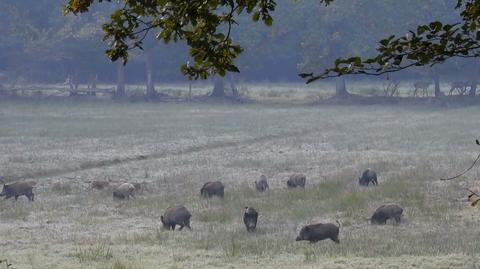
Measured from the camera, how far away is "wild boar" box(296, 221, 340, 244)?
1439 centimetres

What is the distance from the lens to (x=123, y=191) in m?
19.9

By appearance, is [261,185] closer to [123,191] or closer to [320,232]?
[123,191]

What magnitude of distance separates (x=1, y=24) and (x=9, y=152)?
47.5m

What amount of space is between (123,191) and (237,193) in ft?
8.81

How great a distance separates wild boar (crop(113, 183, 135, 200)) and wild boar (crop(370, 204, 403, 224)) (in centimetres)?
615

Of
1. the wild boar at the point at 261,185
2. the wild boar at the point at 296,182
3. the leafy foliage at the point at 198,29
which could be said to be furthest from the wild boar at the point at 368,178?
the leafy foliage at the point at 198,29

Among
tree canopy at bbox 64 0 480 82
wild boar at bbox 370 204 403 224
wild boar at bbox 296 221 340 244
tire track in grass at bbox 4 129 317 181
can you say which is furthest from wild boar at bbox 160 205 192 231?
tree canopy at bbox 64 0 480 82

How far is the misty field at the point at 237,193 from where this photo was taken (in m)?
13.4

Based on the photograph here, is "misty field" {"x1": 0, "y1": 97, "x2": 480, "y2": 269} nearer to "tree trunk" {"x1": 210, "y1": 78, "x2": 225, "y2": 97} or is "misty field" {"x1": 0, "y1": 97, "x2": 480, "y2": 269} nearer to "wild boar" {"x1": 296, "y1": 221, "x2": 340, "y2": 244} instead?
"wild boar" {"x1": 296, "y1": 221, "x2": 340, "y2": 244}

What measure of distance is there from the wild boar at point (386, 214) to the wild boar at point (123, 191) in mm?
6148

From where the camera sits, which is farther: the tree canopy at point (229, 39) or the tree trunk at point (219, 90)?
the tree trunk at point (219, 90)

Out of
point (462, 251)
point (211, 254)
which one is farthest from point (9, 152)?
point (462, 251)

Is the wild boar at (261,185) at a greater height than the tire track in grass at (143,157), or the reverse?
the wild boar at (261,185)

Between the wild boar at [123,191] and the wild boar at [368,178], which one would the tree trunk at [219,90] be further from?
the wild boar at [123,191]
